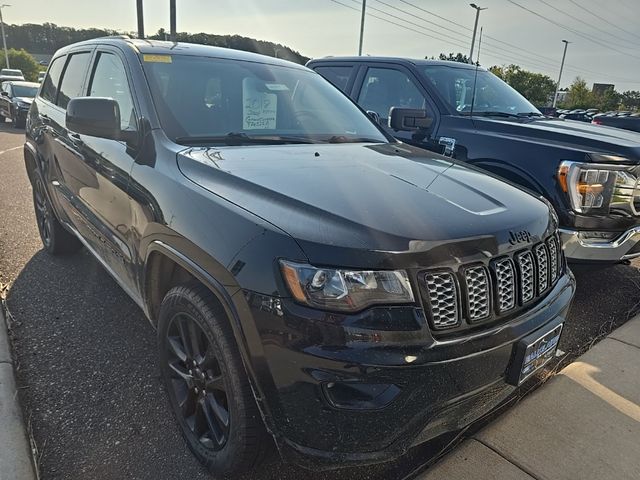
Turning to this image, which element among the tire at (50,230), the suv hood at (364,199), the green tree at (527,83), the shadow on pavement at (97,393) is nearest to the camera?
the suv hood at (364,199)

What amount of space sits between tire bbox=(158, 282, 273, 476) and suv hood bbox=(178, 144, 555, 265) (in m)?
0.48

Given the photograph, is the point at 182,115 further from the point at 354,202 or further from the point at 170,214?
the point at 354,202

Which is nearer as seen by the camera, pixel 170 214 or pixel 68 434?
pixel 170 214

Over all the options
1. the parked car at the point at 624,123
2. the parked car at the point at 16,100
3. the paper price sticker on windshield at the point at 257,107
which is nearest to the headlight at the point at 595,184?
the paper price sticker on windshield at the point at 257,107

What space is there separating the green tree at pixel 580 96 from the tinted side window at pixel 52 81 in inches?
2165

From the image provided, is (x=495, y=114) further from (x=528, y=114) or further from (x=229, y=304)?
(x=229, y=304)

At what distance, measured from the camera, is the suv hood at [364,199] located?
1.66m

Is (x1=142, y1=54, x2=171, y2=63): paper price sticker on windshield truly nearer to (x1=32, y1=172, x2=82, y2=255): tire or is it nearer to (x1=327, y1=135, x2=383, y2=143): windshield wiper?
(x1=327, y1=135, x2=383, y2=143): windshield wiper

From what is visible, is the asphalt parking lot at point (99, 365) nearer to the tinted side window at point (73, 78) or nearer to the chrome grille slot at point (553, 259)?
the chrome grille slot at point (553, 259)

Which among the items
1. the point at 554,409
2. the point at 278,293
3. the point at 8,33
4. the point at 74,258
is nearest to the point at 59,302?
the point at 74,258

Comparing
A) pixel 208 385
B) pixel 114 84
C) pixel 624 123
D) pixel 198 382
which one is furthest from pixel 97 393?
pixel 624 123

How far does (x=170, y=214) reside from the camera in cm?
211

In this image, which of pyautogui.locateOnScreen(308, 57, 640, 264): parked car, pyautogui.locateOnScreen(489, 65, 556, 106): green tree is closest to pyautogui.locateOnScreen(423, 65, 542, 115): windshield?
pyautogui.locateOnScreen(308, 57, 640, 264): parked car

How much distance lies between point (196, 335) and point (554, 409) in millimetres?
1883
